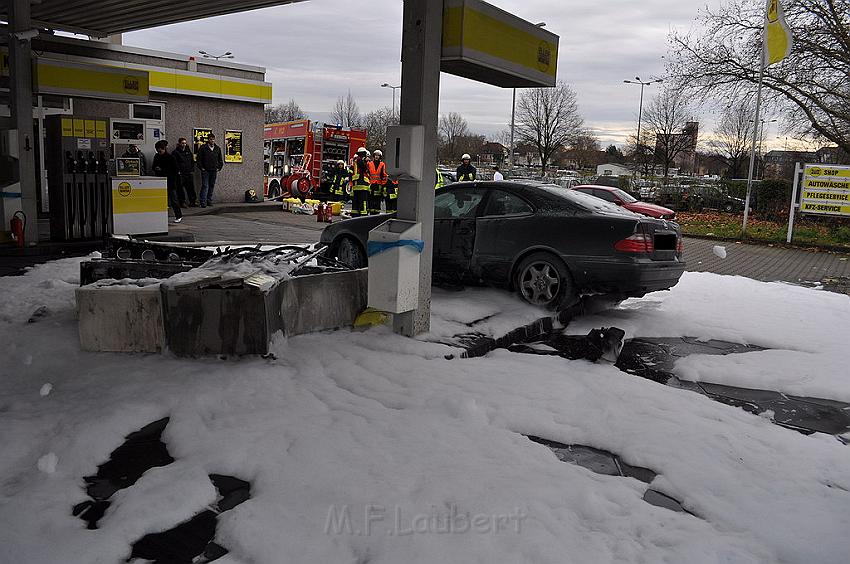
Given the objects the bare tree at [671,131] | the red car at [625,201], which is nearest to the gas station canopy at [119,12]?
the red car at [625,201]

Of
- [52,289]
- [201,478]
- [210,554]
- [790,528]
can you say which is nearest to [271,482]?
[201,478]

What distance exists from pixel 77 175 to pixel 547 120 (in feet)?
141

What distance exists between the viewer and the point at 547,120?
50.6 metres

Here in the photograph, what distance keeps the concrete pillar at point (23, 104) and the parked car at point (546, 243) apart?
567 centimetres

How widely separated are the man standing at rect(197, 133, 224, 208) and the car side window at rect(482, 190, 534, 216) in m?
13.6

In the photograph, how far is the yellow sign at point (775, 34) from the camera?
703 inches

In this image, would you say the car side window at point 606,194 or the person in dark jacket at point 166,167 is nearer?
the person in dark jacket at point 166,167

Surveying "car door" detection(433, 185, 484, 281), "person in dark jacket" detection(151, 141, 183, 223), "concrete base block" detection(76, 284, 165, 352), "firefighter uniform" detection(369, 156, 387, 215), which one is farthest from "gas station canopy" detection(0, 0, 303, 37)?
"concrete base block" detection(76, 284, 165, 352)

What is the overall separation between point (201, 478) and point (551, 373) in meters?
3.04

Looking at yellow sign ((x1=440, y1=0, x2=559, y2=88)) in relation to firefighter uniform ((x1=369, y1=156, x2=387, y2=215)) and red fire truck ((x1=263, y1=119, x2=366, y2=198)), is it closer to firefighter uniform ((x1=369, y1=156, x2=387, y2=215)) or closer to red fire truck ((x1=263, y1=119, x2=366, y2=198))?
firefighter uniform ((x1=369, y1=156, x2=387, y2=215))

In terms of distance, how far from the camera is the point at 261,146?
74.7 feet

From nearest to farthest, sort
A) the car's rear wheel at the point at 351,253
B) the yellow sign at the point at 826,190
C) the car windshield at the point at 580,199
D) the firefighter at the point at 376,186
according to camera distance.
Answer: the car windshield at the point at 580,199
the car's rear wheel at the point at 351,253
the firefighter at the point at 376,186
the yellow sign at the point at 826,190

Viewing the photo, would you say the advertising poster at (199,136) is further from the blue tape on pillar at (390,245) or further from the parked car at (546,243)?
the blue tape on pillar at (390,245)

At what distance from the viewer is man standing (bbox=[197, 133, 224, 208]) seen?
19.6 meters
